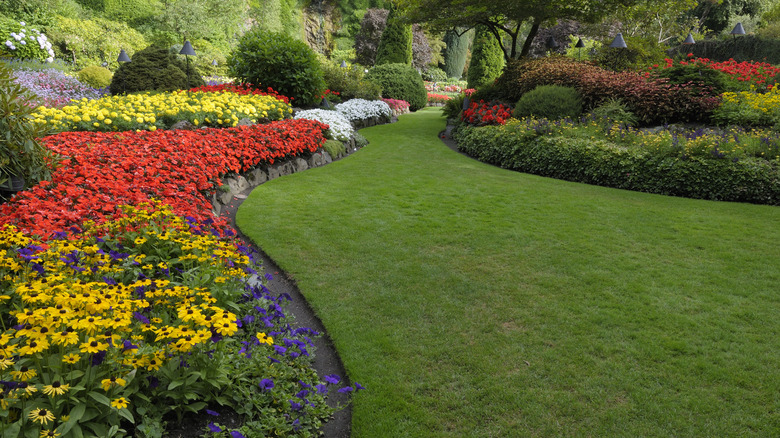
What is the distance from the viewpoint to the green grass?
257 cm

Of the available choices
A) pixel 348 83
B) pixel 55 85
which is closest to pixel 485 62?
pixel 348 83

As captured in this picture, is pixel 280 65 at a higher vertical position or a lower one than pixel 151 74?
higher

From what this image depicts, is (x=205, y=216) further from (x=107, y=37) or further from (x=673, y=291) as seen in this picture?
(x=107, y=37)

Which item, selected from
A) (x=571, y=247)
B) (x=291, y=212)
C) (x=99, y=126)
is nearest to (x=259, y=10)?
(x=99, y=126)

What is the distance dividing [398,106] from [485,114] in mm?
6443

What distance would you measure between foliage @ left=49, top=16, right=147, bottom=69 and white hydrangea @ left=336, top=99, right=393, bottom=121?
1214 centimetres

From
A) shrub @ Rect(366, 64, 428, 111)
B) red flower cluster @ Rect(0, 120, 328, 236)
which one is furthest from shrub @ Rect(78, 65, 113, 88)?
red flower cluster @ Rect(0, 120, 328, 236)

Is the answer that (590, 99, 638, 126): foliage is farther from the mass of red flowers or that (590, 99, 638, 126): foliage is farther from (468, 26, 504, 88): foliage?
(468, 26, 504, 88): foliage

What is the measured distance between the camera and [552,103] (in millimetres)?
9977

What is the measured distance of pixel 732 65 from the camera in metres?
11.7

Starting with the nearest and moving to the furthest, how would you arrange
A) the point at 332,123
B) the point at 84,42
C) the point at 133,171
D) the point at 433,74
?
the point at 133,171, the point at 332,123, the point at 84,42, the point at 433,74

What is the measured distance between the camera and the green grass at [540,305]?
8.43ft

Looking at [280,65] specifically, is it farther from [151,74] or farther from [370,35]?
[370,35]

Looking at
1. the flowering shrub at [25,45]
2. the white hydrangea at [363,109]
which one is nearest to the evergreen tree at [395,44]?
the white hydrangea at [363,109]
